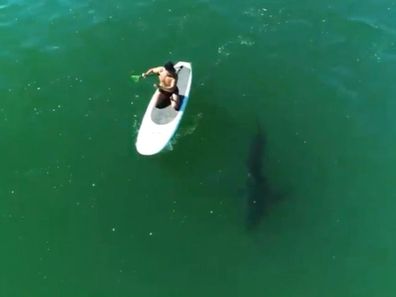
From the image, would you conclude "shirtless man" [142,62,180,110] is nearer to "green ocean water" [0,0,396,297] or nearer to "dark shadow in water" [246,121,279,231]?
"green ocean water" [0,0,396,297]

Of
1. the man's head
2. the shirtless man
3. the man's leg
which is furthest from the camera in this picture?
the man's leg

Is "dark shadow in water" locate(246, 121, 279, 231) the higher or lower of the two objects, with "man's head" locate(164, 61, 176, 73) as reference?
lower

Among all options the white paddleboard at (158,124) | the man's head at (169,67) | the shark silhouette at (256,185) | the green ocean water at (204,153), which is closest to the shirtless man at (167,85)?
the man's head at (169,67)

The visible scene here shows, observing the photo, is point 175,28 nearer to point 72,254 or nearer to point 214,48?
point 214,48

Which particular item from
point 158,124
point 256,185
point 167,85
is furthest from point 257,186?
point 167,85

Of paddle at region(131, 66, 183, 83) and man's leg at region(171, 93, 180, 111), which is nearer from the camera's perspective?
man's leg at region(171, 93, 180, 111)

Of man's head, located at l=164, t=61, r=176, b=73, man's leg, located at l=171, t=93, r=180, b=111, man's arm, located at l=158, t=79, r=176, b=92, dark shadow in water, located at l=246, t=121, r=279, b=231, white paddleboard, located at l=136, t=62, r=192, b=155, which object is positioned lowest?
dark shadow in water, located at l=246, t=121, r=279, b=231

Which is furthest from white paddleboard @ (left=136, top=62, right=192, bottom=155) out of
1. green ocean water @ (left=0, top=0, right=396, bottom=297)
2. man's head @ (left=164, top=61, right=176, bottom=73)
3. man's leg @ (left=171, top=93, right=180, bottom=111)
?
man's head @ (left=164, top=61, right=176, bottom=73)

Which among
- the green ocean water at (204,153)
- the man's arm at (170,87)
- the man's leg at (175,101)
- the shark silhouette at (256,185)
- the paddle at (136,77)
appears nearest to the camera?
the green ocean water at (204,153)

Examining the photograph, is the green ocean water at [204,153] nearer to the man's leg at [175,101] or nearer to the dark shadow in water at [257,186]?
the dark shadow in water at [257,186]
